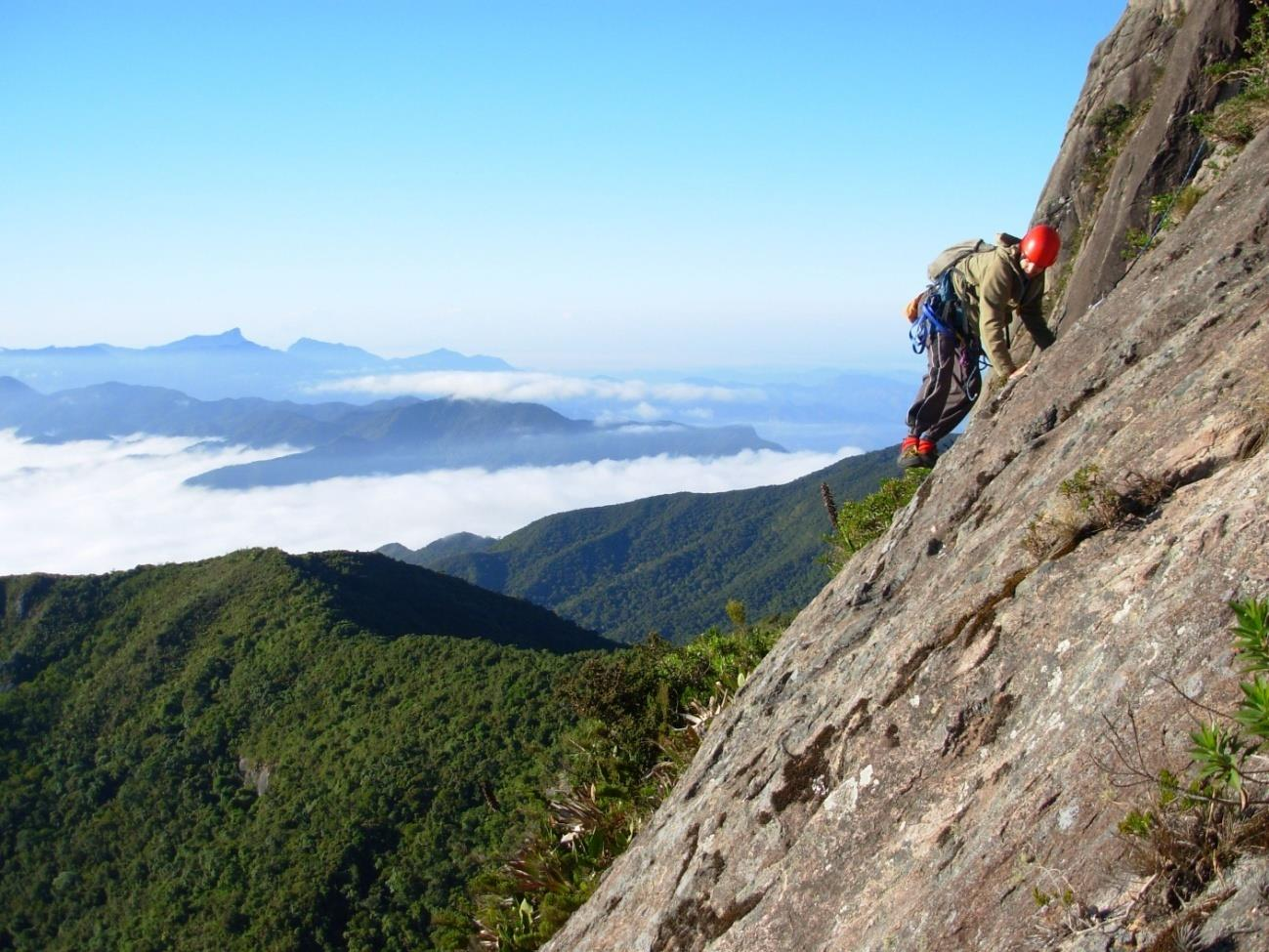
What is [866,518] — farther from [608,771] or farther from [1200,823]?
[1200,823]

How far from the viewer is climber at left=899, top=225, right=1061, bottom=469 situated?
29.1 feet

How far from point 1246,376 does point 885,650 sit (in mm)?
2565

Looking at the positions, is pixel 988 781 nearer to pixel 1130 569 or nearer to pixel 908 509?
pixel 1130 569

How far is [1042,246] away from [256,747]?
5413cm

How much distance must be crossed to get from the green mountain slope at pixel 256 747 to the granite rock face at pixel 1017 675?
35.9 feet

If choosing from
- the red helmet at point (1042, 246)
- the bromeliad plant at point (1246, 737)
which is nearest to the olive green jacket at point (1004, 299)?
the red helmet at point (1042, 246)

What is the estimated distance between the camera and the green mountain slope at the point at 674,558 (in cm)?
10031

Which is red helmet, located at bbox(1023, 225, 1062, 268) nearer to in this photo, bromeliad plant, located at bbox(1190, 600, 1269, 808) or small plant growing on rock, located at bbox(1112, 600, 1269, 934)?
bromeliad plant, located at bbox(1190, 600, 1269, 808)

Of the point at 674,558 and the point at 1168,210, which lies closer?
the point at 1168,210

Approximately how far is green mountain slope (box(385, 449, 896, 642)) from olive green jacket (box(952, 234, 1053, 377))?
261 ft

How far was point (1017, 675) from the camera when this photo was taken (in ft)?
15.2

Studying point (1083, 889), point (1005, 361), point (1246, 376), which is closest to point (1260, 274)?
point (1246, 376)

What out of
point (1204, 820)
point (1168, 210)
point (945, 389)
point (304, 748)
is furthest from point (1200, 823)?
point (304, 748)

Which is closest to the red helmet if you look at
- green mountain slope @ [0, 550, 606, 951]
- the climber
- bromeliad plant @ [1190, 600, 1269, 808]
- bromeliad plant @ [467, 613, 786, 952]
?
the climber
